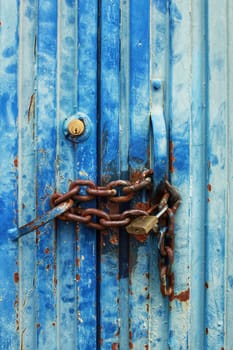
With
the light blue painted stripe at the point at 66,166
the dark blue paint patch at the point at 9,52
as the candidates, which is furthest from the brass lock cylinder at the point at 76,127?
the dark blue paint patch at the point at 9,52

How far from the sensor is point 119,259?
47.9 inches

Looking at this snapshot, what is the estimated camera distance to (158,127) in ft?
3.86

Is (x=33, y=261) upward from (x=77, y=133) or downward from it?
downward

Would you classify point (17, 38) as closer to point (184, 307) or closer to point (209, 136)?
point (209, 136)

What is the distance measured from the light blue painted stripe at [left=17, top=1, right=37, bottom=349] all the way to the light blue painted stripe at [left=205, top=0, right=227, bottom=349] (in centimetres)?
51

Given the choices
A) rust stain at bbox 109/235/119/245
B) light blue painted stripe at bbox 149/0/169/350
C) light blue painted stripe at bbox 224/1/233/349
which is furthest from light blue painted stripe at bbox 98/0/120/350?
light blue painted stripe at bbox 224/1/233/349

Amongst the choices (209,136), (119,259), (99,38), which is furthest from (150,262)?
(99,38)

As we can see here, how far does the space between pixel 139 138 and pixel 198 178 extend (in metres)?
0.21

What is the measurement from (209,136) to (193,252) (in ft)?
1.13

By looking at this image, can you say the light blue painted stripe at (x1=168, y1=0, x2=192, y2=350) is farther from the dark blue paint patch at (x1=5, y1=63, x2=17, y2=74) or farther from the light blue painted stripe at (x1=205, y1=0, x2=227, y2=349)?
the dark blue paint patch at (x1=5, y1=63, x2=17, y2=74)

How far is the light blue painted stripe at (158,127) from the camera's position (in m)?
1.18

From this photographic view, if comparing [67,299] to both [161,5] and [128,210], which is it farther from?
[161,5]

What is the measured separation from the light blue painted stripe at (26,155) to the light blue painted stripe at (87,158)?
129mm

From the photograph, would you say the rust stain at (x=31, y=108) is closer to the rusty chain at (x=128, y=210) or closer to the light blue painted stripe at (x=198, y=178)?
the rusty chain at (x=128, y=210)
